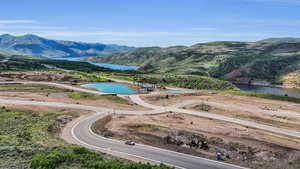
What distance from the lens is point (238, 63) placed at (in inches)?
7131

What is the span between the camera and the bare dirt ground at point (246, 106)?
4844 cm

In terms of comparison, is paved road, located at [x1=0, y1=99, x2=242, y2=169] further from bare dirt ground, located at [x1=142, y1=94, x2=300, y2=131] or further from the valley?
bare dirt ground, located at [x1=142, y1=94, x2=300, y2=131]

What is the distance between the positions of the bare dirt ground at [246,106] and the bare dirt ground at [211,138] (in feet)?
30.0

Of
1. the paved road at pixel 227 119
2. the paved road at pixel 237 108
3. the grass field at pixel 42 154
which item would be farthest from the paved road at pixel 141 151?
the paved road at pixel 237 108

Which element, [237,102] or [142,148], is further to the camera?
[237,102]

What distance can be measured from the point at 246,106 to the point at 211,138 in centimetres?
3124

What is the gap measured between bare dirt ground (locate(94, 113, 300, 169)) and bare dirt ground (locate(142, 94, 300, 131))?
915cm

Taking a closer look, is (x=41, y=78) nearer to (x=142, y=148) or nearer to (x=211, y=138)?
(x=142, y=148)

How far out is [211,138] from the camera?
36250 mm

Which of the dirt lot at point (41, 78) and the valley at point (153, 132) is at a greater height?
the dirt lot at point (41, 78)

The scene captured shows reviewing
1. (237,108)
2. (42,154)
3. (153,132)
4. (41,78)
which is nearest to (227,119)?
(237,108)

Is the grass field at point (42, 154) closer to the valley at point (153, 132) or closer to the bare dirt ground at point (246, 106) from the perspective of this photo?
the valley at point (153, 132)

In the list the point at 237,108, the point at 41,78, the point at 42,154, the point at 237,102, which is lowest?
the point at 237,108

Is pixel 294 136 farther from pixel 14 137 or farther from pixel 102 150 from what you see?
pixel 14 137
